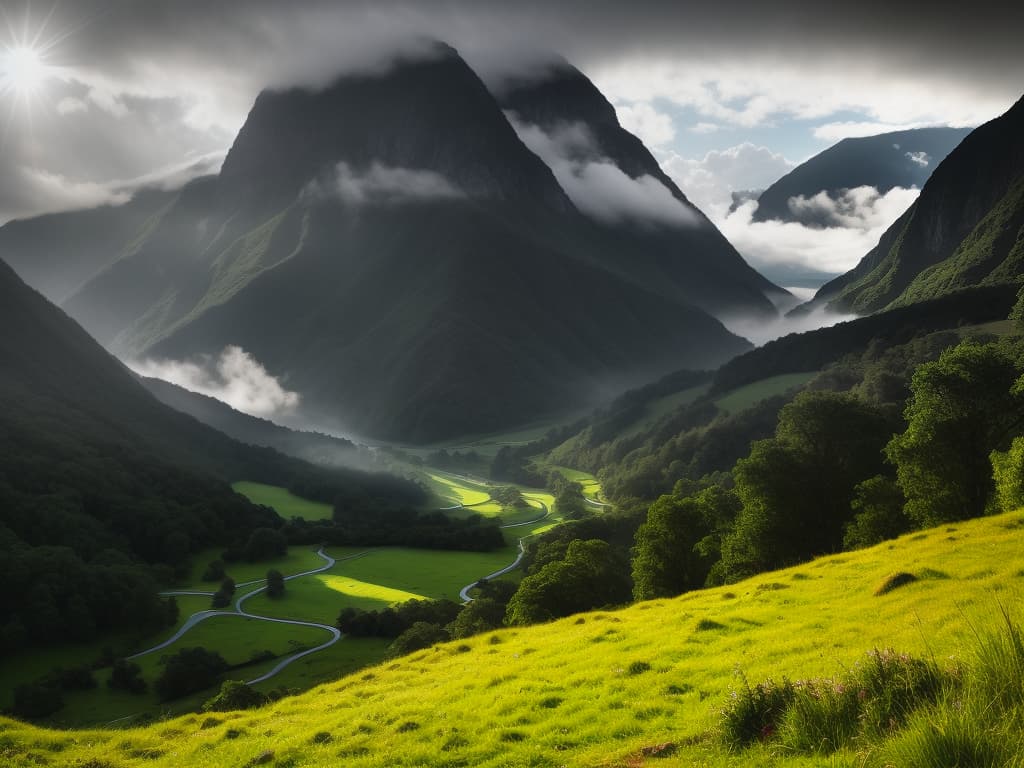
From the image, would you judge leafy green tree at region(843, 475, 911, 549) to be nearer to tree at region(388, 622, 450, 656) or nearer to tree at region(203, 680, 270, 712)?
tree at region(388, 622, 450, 656)

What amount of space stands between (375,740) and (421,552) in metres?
156

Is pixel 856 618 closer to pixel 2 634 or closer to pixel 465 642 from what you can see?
pixel 465 642

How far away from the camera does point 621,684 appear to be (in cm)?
1952

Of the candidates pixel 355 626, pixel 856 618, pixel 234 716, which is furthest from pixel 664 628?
pixel 355 626

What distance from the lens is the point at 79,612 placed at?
102000mm

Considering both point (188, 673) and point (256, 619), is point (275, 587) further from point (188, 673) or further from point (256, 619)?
point (188, 673)

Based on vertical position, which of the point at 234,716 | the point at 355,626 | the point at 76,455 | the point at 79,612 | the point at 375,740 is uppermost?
the point at 76,455

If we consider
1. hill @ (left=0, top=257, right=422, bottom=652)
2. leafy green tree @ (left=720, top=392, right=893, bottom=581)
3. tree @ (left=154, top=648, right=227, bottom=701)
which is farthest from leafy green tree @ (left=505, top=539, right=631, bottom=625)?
hill @ (left=0, top=257, right=422, bottom=652)

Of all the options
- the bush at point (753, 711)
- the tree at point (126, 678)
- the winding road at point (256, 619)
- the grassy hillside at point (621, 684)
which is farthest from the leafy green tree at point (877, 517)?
the tree at point (126, 678)

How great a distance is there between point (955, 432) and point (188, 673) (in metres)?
86.4

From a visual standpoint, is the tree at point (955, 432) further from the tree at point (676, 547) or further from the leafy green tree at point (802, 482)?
the tree at point (676, 547)

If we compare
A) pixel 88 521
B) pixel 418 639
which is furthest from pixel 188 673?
Result: pixel 88 521

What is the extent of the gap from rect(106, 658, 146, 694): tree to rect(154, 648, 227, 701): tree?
251 centimetres

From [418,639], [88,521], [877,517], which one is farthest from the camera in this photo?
[88,521]
